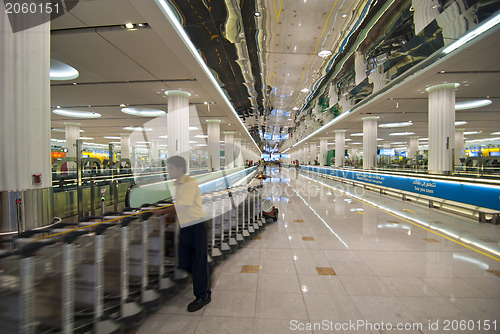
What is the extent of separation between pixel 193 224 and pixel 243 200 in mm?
2564

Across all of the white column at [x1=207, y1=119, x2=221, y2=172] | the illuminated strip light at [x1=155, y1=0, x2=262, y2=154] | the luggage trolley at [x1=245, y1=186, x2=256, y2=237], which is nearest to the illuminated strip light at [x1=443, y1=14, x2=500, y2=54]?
the luggage trolley at [x1=245, y1=186, x2=256, y2=237]

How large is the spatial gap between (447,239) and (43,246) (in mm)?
6731

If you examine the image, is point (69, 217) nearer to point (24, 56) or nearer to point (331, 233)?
point (24, 56)

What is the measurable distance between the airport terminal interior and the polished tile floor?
0.02m

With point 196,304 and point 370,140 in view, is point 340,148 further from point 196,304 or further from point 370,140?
point 196,304

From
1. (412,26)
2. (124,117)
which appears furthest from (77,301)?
(124,117)

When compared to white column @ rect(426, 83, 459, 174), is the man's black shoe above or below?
below

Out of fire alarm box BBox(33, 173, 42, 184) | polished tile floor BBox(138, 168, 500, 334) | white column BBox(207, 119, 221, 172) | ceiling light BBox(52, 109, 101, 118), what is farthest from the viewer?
white column BBox(207, 119, 221, 172)

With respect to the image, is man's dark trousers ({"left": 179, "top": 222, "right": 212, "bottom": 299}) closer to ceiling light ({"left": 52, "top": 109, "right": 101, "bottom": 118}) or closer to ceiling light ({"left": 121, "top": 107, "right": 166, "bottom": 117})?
ceiling light ({"left": 121, "top": 107, "right": 166, "bottom": 117})

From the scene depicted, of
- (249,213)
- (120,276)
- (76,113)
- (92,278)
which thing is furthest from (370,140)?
(76,113)

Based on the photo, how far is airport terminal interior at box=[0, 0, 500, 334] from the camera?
2311 mm

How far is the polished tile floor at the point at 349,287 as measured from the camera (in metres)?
2.45

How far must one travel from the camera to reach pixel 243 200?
525 centimetres

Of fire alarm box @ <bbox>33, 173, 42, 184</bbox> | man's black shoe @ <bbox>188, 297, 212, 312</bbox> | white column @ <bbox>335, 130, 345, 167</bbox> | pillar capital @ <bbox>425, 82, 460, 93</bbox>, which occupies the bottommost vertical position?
man's black shoe @ <bbox>188, 297, 212, 312</bbox>
